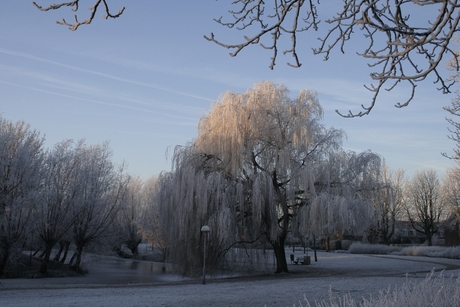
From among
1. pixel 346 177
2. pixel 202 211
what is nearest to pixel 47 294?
pixel 202 211

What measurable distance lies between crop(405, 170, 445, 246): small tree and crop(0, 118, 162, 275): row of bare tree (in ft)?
105

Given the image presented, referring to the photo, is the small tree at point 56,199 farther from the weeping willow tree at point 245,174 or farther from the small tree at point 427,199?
the small tree at point 427,199

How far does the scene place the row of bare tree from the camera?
22703mm

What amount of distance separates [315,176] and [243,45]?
15.5m

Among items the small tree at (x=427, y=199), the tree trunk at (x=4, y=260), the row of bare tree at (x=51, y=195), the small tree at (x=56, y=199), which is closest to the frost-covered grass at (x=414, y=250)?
the small tree at (x=427, y=199)

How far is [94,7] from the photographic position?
4.10 meters

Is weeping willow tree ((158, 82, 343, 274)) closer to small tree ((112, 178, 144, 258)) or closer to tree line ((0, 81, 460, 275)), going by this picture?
tree line ((0, 81, 460, 275))

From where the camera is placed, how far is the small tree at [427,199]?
47344 mm

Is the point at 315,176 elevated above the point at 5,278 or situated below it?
above

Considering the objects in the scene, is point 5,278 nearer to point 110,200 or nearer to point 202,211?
point 110,200

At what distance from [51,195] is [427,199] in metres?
38.7

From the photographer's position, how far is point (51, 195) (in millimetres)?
24656

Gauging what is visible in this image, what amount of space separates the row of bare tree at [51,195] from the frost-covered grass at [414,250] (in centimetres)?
1967

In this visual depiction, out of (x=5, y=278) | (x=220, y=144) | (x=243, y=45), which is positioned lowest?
(x=5, y=278)
